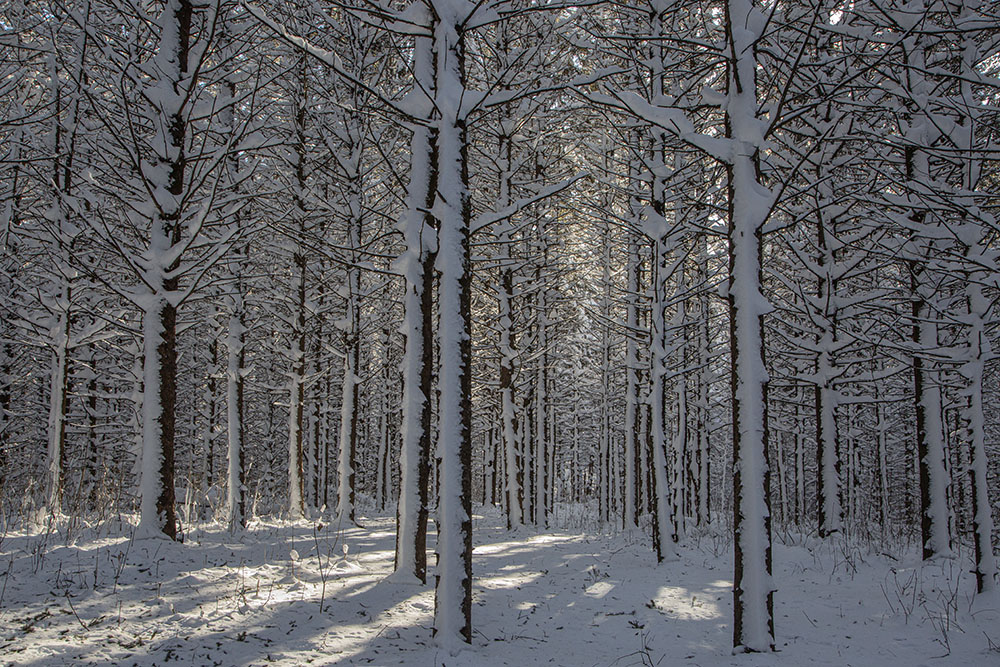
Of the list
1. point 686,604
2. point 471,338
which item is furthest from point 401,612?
point 471,338

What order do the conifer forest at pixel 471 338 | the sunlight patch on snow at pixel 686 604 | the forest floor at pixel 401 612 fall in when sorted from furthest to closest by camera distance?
the sunlight patch on snow at pixel 686 604, the conifer forest at pixel 471 338, the forest floor at pixel 401 612

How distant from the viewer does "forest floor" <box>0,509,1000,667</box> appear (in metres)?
4.13

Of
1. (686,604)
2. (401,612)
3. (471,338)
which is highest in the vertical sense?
(471,338)

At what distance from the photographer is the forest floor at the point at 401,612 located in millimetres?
4133

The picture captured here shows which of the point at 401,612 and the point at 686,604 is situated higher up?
the point at 401,612

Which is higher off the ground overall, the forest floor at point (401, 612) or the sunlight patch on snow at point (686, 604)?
the forest floor at point (401, 612)

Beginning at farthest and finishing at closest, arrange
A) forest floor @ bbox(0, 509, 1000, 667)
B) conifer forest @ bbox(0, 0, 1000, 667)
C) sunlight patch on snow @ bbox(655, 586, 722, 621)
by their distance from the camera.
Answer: sunlight patch on snow @ bbox(655, 586, 722, 621), conifer forest @ bbox(0, 0, 1000, 667), forest floor @ bbox(0, 509, 1000, 667)

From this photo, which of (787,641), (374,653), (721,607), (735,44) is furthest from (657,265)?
(374,653)

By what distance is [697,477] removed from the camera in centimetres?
1958

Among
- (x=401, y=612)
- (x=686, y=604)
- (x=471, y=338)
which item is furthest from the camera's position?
(x=471, y=338)

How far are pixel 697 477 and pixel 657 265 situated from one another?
12.2m

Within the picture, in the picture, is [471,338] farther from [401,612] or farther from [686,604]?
[686,604]

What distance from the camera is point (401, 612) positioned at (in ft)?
18.2

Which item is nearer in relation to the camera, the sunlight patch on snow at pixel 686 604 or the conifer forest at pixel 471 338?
the conifer forest at pixel 471 338
